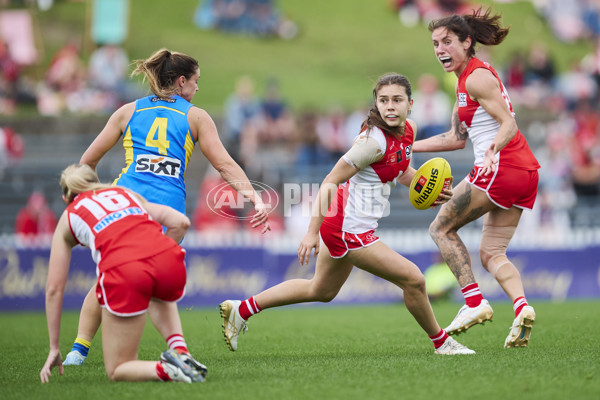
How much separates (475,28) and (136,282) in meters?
3.47

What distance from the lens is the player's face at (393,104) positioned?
18.4ft

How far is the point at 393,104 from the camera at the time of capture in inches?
221

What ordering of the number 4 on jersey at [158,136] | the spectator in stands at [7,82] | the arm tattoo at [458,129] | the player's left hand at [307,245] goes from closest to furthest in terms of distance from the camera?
the player's left hand at [307,245]
the number 4 on jersey at [158,136]
the arm tattoo at [458,129]
the spectator in stands at [7,82]

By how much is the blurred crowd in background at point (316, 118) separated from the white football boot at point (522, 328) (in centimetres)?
847

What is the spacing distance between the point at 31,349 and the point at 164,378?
9.30ft

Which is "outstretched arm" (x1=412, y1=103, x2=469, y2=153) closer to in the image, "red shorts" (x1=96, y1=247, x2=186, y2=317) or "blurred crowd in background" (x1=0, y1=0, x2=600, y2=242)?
"red shorts" (x1=96, y1=247, x2=186, y2=317)

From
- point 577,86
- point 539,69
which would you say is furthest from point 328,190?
point 577,86

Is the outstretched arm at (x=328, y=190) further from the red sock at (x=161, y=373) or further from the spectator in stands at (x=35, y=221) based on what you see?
the spectator in stands at (x=35, y=221)

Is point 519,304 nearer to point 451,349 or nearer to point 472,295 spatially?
point 472,295

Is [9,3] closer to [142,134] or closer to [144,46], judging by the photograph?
[144,46]

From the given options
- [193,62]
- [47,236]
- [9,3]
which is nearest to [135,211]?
[193,62]

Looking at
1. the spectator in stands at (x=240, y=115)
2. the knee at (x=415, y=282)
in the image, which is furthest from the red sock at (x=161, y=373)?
the spectator in stands at (x=240, y=115)

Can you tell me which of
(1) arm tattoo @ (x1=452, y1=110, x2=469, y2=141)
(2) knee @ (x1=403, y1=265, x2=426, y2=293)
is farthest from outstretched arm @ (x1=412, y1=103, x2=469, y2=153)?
(2) knee @ (x1=403, y1=265, x2=426, y2=293)

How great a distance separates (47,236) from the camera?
43.1 feet
